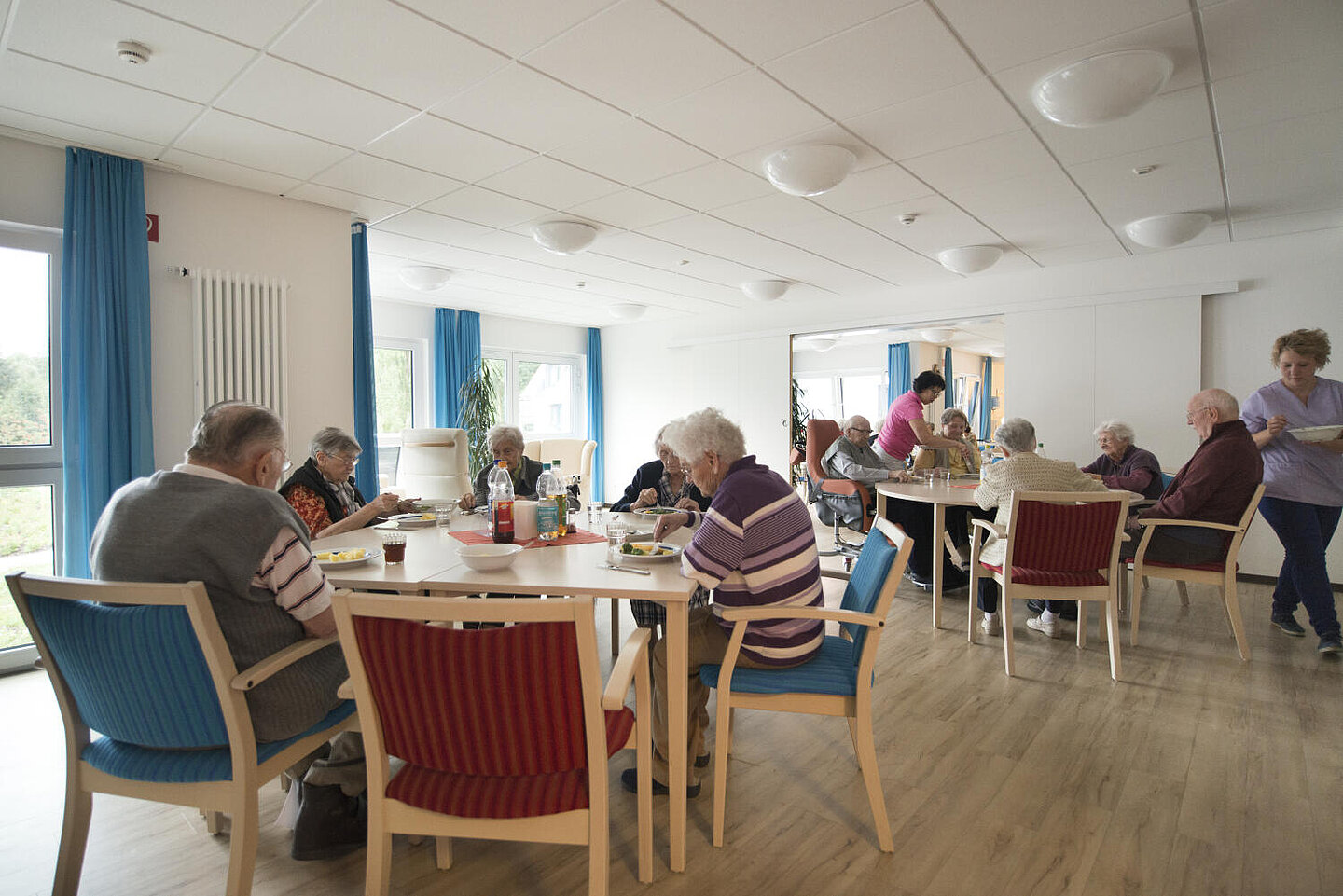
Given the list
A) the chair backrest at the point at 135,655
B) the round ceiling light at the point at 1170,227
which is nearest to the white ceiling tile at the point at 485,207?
the chair backrest at the point at 135,655

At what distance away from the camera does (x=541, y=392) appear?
30.1 feet

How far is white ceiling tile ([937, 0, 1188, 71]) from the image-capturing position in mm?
2248

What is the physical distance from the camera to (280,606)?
1.67m

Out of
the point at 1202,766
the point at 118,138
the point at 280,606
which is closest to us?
the point at 280,606

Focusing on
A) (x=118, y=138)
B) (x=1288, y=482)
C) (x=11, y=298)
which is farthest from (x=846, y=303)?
(x=11, y=298)

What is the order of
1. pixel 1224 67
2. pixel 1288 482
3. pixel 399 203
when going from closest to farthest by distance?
pixel 1224 67 → pixel 1288 482 → pixel 399 203

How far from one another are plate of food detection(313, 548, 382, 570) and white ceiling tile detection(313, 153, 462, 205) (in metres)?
2.24

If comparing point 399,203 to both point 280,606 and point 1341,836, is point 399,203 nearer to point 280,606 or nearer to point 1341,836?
point 280,606

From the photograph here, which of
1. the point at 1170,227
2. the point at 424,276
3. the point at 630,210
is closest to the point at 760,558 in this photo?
the point at 630,210

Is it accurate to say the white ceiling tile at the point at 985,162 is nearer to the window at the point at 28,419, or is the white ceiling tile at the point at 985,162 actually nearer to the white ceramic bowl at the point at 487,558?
the white ceramic bowl at the point at 487,558

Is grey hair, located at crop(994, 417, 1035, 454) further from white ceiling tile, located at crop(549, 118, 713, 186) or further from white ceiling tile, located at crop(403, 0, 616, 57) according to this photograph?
white ceiling tile, located at crop(403, 0, 616, 57)

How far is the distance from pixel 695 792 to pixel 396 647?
4.37 ft

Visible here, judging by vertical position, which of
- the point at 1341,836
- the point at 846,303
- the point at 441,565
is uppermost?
the point at 846,303

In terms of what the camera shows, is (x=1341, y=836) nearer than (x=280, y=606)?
No
